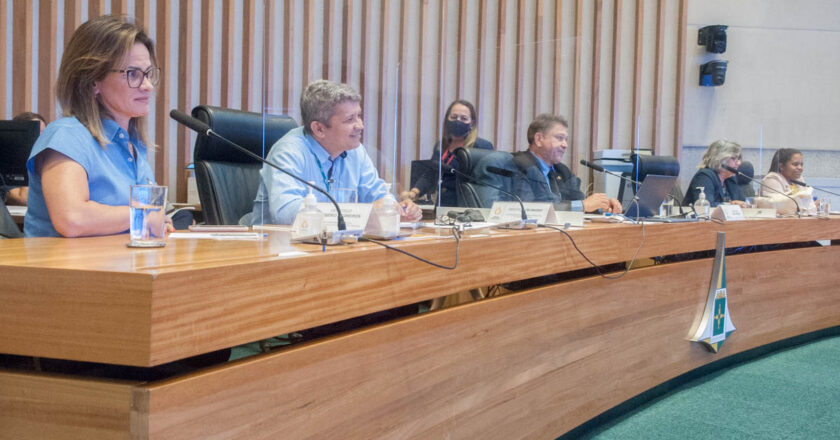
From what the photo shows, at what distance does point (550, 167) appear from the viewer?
8.00 ft

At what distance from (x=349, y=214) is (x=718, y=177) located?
2.86 m

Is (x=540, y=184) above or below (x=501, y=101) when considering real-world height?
below

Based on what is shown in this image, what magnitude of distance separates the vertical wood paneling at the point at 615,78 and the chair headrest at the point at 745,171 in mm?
1552

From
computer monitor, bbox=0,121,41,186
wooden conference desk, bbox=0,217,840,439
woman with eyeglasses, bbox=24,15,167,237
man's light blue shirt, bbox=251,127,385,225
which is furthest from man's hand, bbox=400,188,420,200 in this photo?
computer monitor, bbox=0,121,41,186

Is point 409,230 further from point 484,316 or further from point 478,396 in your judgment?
point 478,396

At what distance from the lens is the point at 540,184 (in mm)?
2348

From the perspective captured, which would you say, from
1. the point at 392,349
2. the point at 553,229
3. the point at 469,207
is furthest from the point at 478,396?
the point at 469,207

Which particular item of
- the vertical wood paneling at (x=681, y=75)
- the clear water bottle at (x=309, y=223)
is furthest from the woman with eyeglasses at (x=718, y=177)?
the clear water bottle at (x=309, y=223)

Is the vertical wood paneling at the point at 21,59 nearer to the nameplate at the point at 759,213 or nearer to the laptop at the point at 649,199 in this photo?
the laptop at the point at 649,199

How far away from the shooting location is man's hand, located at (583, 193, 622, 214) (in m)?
2.70

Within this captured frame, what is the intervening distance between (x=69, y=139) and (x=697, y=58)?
5169 millimetres

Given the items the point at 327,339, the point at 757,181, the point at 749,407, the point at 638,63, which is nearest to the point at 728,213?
the point at 749,407

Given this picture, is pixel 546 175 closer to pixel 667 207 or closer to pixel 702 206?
pixel 667 207

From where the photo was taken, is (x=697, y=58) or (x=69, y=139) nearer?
(x=69, y=139)
